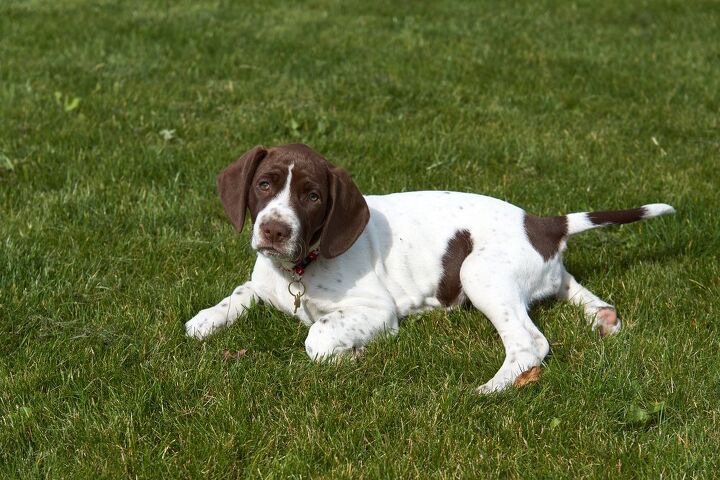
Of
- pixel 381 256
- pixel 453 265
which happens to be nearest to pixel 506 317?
pixel 453 265

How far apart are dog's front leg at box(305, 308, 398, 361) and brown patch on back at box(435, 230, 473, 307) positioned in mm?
340

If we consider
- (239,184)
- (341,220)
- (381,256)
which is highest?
(239,184)

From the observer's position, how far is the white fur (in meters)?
4.29

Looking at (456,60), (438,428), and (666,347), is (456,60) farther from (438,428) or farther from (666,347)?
(438,428)

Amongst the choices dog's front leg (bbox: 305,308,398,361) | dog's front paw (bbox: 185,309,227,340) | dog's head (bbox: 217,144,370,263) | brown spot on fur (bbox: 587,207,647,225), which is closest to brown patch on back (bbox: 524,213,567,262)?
brown spot on fur (bbox: 587,207,647,225)

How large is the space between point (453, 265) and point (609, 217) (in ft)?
2.75

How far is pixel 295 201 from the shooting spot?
4.12 meters

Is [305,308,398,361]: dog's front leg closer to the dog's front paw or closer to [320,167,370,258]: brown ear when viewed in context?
[320,167,370,258]: brown ear

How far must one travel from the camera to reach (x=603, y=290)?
16.1 ft

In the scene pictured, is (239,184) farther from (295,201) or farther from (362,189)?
(362,189)

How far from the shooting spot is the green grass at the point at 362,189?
3473mm

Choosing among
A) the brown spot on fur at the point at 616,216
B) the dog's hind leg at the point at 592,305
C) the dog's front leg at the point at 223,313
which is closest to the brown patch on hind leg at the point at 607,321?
the dog's hind leg at the point at 592,305

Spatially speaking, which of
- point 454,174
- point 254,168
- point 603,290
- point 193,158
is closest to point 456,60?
point 454,174

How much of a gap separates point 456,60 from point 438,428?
20.5 ft
